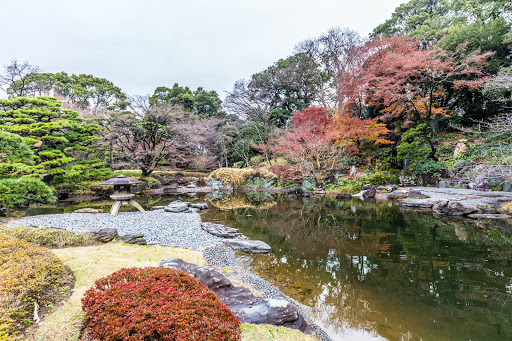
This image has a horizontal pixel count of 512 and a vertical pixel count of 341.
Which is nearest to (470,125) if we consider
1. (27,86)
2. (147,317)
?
(147,317)

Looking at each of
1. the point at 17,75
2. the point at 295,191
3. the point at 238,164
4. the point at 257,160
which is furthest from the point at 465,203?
the point at 17,75

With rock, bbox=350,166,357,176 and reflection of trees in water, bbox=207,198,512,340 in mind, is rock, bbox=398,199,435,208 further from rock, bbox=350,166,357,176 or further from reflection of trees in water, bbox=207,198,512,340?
rock, bbox=350,166,357,176

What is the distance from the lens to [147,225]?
257 inches

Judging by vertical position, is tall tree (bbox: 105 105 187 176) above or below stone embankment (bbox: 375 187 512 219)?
above

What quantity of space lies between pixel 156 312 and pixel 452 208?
9883mm

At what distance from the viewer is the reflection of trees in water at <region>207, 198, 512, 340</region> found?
283 cm

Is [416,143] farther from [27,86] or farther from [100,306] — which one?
[27,86]

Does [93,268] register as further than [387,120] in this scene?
No

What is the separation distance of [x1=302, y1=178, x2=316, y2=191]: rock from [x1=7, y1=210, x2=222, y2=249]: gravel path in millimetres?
10258

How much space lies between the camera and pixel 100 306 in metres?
1.89

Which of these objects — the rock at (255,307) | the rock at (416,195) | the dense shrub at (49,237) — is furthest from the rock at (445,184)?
the dense shrub at (49,237)

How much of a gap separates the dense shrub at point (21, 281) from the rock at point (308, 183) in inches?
576

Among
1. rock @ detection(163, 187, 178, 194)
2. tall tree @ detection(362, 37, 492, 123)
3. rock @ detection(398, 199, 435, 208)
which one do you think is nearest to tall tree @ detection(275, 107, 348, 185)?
tall tree @ detection(362, 37, 492, 123)

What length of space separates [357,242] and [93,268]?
5.34 m
